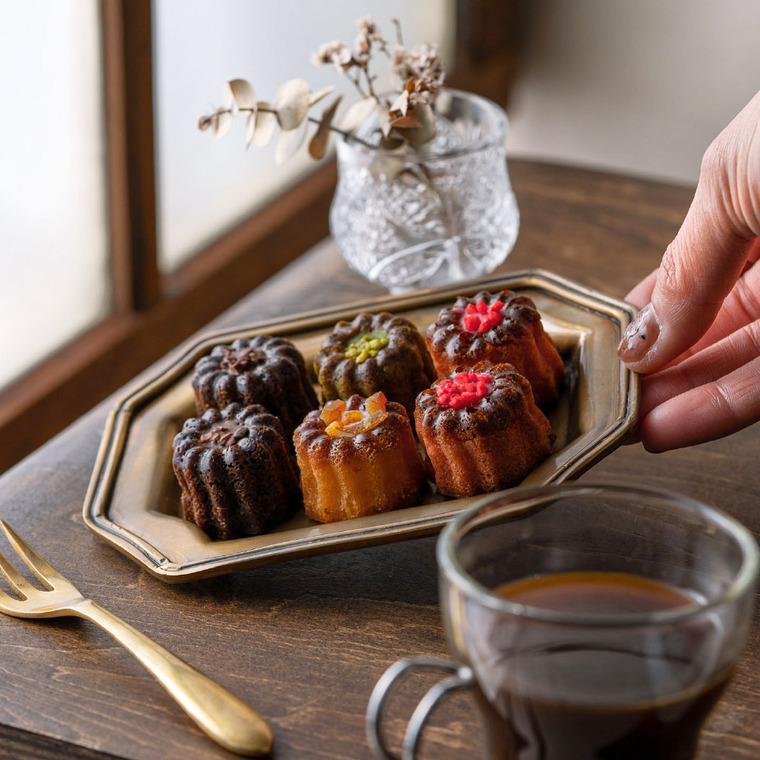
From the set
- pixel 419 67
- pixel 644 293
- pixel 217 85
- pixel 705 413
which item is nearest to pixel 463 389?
pixel 705 413

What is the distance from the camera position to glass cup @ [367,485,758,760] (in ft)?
1.65

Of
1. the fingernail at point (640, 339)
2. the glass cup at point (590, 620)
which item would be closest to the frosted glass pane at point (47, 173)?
the fingernail at point (640, 339)

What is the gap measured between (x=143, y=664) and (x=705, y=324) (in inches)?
22.7

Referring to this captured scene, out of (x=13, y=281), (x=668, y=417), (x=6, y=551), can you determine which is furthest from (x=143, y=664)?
(x=13, y=281)

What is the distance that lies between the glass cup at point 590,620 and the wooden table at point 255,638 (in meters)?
0.12

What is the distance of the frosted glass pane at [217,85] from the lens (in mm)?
1866

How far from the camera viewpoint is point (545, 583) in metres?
0.60

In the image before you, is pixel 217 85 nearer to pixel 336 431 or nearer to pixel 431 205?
pixel 431 205

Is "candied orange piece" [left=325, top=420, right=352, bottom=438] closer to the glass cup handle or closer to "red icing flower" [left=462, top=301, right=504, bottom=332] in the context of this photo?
"red icing flower" [left=462, top=301, right=504, bottom=332]

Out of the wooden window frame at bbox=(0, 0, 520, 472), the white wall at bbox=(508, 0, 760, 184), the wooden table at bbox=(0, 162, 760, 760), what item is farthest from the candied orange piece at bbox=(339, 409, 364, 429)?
the white wall at bbox=(508, 0, 760, 184)

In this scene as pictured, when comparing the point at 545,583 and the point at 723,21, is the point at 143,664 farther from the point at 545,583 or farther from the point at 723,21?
the point at 723,21

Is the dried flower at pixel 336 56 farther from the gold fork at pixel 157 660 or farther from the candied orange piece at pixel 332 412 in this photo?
the gold fork at pixel 157 660

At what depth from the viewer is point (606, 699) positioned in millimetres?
510

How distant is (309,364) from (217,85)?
1.14 metres
